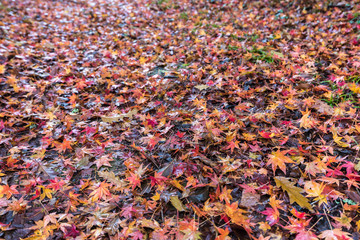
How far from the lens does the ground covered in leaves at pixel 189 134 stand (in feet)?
5.74

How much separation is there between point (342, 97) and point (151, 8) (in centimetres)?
626

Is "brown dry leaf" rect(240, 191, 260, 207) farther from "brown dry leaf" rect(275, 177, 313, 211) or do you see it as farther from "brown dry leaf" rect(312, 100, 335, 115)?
"brown dry leaf" rect(312, 100, 335, 115)

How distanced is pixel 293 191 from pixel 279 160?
0.31 metres

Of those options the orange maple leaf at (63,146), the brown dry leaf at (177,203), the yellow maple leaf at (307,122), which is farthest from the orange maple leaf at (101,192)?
the yellow maple leaf at (307,122)

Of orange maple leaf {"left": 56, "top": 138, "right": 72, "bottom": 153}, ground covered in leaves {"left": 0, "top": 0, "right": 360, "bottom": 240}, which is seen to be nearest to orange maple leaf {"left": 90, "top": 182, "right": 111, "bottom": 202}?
ground covered in leaves {"left": 0, "top": 0, "right": 360, "bottom": 240}

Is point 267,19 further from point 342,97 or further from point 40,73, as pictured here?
point 40,73

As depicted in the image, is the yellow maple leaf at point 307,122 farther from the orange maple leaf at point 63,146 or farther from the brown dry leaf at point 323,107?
the orange maple leaf at point 63,146

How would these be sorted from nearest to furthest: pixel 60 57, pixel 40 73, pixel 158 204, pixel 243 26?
pixel 158 204, pixel 40 73, pixel 60 57, pixel 243 26

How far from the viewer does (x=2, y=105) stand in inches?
121

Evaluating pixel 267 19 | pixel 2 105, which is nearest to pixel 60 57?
pixel 2 105

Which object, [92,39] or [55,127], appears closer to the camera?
[55,127]

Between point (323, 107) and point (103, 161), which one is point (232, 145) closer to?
point (323, 107)

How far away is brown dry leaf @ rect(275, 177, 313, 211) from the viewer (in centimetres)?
174

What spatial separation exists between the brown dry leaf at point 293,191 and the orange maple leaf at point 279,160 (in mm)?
119
